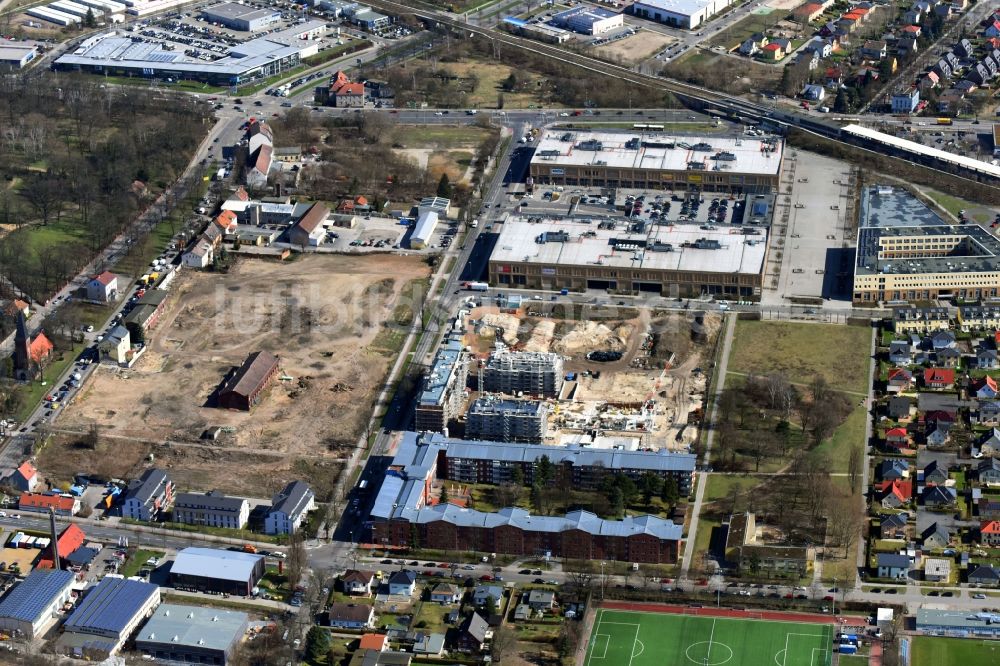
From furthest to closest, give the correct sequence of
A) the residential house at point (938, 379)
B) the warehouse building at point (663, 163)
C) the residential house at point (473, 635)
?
the warehouse building at point (663, 163) → the residential house at point (938, 379) → the residential house at point (473, 635)

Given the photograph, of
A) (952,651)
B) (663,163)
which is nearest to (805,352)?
(663,163)

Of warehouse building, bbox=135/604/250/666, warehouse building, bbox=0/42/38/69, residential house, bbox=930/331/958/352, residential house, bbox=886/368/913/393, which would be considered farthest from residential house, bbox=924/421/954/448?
warehouse building, bbox=0/42/38/69

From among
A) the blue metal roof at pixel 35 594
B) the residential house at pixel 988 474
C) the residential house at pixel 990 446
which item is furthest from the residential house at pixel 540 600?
the residential house at pixel 990 446

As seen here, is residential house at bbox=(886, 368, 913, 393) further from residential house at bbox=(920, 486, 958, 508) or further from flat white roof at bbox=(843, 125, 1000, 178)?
flat white roof at bbox=(843, 125, 1000, 178)

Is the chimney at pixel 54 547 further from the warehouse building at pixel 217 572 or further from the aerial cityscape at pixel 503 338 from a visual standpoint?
the warehouse building at pixel 217 572

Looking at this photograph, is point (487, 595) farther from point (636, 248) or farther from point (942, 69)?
point (942, 69)

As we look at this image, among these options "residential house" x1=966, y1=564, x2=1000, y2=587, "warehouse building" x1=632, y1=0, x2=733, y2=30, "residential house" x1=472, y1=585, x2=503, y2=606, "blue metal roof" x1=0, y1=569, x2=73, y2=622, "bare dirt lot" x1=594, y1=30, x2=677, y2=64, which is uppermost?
"warehouse building" x1=632, y1=0, x2=733, y2=30
